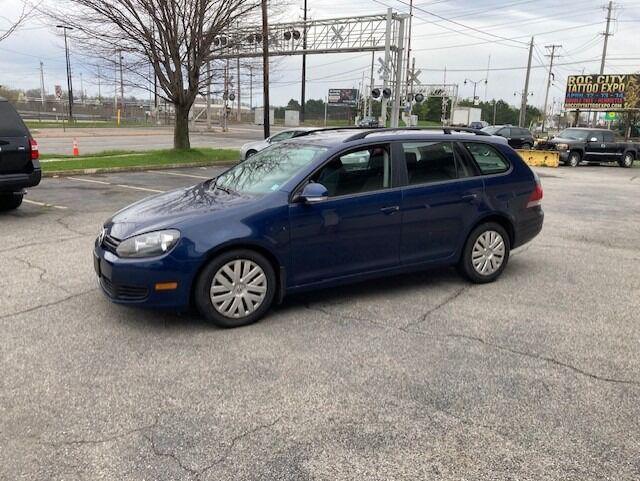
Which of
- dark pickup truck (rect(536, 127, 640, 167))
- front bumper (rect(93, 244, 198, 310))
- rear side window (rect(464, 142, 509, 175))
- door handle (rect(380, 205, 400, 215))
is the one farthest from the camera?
dark pickup truck (rect(536, 127, 640, 167))

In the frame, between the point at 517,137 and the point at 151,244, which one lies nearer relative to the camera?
the point at 151,244

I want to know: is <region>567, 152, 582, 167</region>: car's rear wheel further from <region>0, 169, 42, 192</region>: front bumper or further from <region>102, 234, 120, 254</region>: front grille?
<region>102, 234, 120, 254</region>: front grille

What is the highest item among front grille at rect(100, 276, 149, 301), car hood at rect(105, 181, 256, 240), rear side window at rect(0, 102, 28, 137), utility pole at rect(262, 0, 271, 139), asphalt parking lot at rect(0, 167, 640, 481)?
utility pole at rect(262, 0, 271, 139)

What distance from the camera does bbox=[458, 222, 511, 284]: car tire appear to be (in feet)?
19.4

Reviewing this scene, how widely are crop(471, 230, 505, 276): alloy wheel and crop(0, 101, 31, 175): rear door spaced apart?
22.2ft

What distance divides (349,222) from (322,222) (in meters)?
0.28

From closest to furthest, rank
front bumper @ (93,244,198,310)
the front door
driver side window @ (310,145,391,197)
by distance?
1. front bumper @ (93,244,198,310)
2. the front door
3. driver side window @ (310,145,391,197)

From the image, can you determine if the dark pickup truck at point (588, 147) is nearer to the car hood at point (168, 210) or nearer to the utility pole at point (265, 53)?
the utility pole at point (265, 53)

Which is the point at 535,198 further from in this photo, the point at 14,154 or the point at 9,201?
the point at 9,201

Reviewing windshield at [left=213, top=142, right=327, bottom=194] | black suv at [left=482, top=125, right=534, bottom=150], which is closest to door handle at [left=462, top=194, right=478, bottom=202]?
Result: windshield at [left=213, top=142, right=327, bottom=194]

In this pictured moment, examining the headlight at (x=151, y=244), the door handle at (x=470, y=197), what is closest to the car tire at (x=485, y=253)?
the door handle at (x=470, y=197)

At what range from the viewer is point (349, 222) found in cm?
507

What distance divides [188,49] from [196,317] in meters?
16.2

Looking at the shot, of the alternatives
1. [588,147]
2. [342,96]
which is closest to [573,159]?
[588,147]
